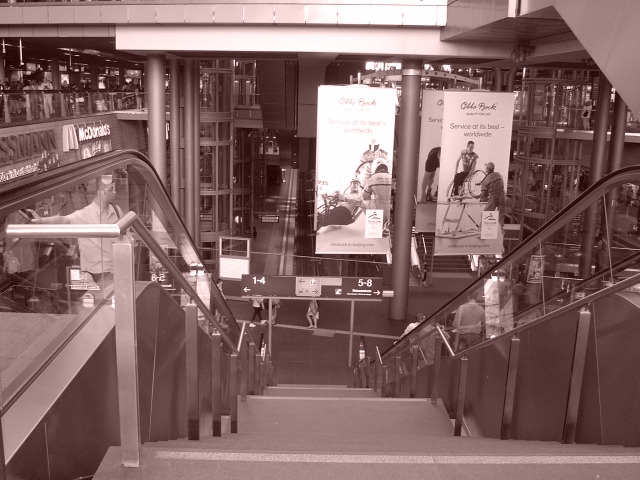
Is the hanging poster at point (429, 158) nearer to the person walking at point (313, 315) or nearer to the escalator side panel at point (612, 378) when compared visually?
the person walking at point (313, 315)

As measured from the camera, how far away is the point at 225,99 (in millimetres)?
17281

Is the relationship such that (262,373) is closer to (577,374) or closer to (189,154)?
(577,374)

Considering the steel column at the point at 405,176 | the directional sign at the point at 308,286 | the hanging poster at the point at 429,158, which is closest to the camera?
the directional sign at the point at 308,286

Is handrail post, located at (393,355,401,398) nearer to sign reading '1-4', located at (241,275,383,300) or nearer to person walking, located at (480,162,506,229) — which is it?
sign reading '1-4', located at (241,275,383,300)

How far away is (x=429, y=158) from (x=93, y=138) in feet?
32.4

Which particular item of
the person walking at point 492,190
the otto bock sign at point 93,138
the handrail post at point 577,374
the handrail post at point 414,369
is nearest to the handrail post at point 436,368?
the handrail post at point 414,369

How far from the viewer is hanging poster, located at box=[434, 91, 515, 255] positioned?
38.0 ft

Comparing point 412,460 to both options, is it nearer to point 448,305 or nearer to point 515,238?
point 448,305

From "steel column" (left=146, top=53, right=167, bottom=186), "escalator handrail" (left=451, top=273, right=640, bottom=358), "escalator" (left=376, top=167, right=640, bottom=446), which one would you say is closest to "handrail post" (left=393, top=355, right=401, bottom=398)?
"escalator" (left=376, top=167, right=640, bottom=446)

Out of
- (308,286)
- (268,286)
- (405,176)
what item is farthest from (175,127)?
(308,286)

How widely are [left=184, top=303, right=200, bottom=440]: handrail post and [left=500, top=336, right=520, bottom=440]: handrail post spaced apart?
184cm

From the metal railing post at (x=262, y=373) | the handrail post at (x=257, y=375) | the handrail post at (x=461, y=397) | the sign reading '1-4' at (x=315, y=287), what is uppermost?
the handrail post at (x=461, y=397)

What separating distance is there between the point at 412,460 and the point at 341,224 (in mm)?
9679

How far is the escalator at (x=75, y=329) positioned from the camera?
74.7 inches
